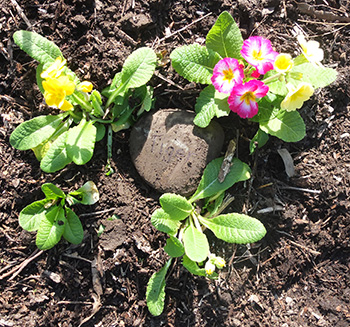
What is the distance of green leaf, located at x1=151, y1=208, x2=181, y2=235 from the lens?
253 centimetres

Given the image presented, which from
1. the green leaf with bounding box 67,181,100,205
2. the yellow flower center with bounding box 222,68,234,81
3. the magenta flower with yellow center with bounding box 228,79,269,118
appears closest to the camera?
the magenta flower with yellow center with bounding box 228,79,269,118

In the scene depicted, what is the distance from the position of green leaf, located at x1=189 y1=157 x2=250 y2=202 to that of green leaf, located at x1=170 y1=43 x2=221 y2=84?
2.01ft

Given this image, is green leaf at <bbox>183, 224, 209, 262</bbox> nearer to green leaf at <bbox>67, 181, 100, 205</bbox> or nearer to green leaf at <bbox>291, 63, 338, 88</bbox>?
green leaf at <bbox>67, 181, 100, 205</bbox>

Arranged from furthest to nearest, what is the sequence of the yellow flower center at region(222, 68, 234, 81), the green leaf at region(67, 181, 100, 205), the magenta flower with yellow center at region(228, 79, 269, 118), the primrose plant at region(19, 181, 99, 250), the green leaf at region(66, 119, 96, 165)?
the green leaf at region(67, 181, 100, 205) < the primrose plant at region(19, 181, 99, 250) < the green leaf at region(66, 119, 96, 165) < the yellow flower center at region(222, 68, 234, 81) < the magenta flower with yellow center at region(228, 79, 269, 118)

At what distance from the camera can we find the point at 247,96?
233 centimetres

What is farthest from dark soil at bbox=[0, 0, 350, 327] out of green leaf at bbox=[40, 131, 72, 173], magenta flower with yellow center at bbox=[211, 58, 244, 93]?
magenta flower with yellow center at bbox=[211, 58, 244, 93]

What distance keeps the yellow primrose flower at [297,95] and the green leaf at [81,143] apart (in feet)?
4.24

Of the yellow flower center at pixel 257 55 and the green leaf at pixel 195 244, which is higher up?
the yellow flower center at pixel 257 55

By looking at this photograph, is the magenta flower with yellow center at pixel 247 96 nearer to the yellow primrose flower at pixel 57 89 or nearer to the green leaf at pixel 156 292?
the yellow primrose flower at pixel 57 89

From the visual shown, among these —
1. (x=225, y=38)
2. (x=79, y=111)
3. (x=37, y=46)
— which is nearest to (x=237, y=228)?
(x=225, y=38)

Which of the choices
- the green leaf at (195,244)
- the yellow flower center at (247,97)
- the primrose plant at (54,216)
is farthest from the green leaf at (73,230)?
the yellow flower center at (247,97)

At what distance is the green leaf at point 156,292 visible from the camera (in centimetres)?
265

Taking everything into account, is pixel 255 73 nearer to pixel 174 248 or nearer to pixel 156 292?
pixel 174 248

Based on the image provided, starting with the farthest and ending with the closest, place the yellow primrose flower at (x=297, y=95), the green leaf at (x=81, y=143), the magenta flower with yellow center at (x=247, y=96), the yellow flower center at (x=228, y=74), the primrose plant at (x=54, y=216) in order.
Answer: the primrose plant at (x=54, y=216), the green leaf at (x=81, y=143), the yellow flower center at (x=228, y=74), the magenta flower with yellow center at (x=247, y=96), the yellow primrose flower at (x=297, y=95)
